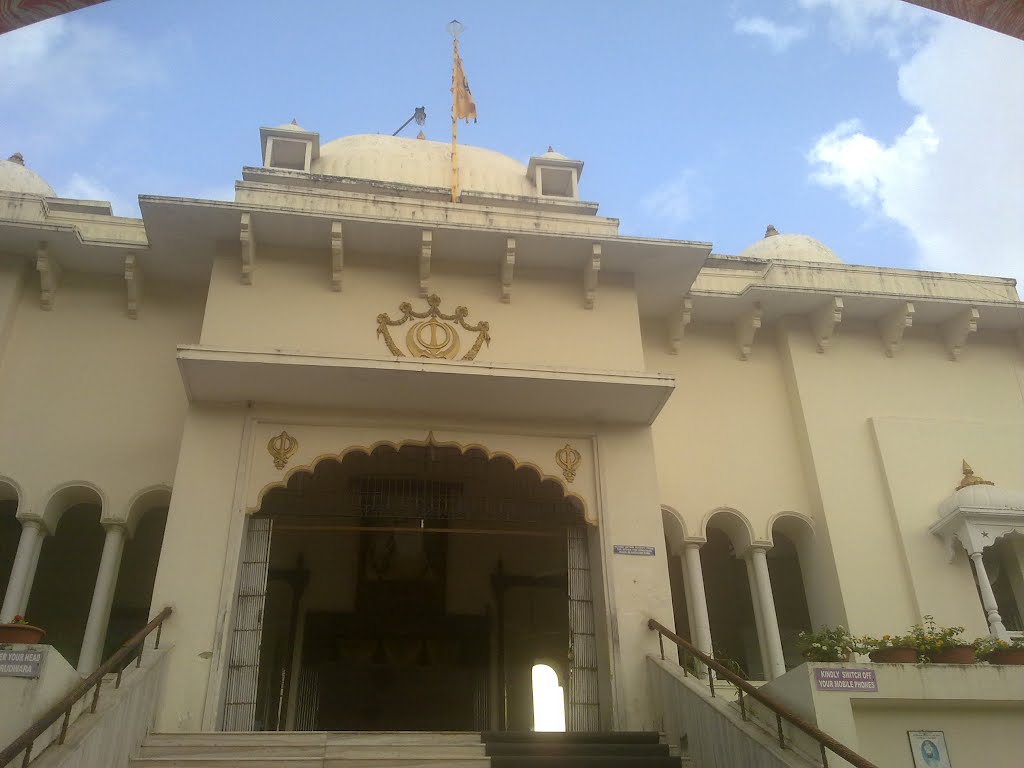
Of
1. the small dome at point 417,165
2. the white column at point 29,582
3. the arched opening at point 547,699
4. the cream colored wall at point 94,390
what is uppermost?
the small dome at point 417,165

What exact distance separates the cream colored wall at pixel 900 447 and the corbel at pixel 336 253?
20.8 ft

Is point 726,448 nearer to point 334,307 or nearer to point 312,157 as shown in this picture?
point 334,307

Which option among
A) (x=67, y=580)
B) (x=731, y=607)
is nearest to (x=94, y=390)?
(x=67, y=580)

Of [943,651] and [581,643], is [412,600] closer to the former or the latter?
[581,643]

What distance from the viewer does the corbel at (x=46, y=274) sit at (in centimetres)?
1080

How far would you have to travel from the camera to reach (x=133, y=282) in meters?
11.0

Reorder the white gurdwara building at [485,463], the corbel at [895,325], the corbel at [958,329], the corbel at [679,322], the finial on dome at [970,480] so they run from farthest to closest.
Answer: the corbel at [958,329], the corbel at [895,325], the corbel at [679,322], the finial on dome at [970,480], the white gurdwara building at [485,463]

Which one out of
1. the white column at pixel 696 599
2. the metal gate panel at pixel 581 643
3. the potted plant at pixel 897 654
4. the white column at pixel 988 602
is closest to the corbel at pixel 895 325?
the white column at pixel 988 602

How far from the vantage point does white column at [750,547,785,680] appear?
10.4 m

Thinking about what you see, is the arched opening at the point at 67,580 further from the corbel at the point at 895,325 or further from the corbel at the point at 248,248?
the corbel at the point at 895,325

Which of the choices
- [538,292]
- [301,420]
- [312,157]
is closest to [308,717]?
[301,420]

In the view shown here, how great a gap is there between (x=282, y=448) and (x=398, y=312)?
2135 millimetres

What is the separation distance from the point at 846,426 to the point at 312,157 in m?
9.54

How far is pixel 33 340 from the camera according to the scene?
10867 millimetres
